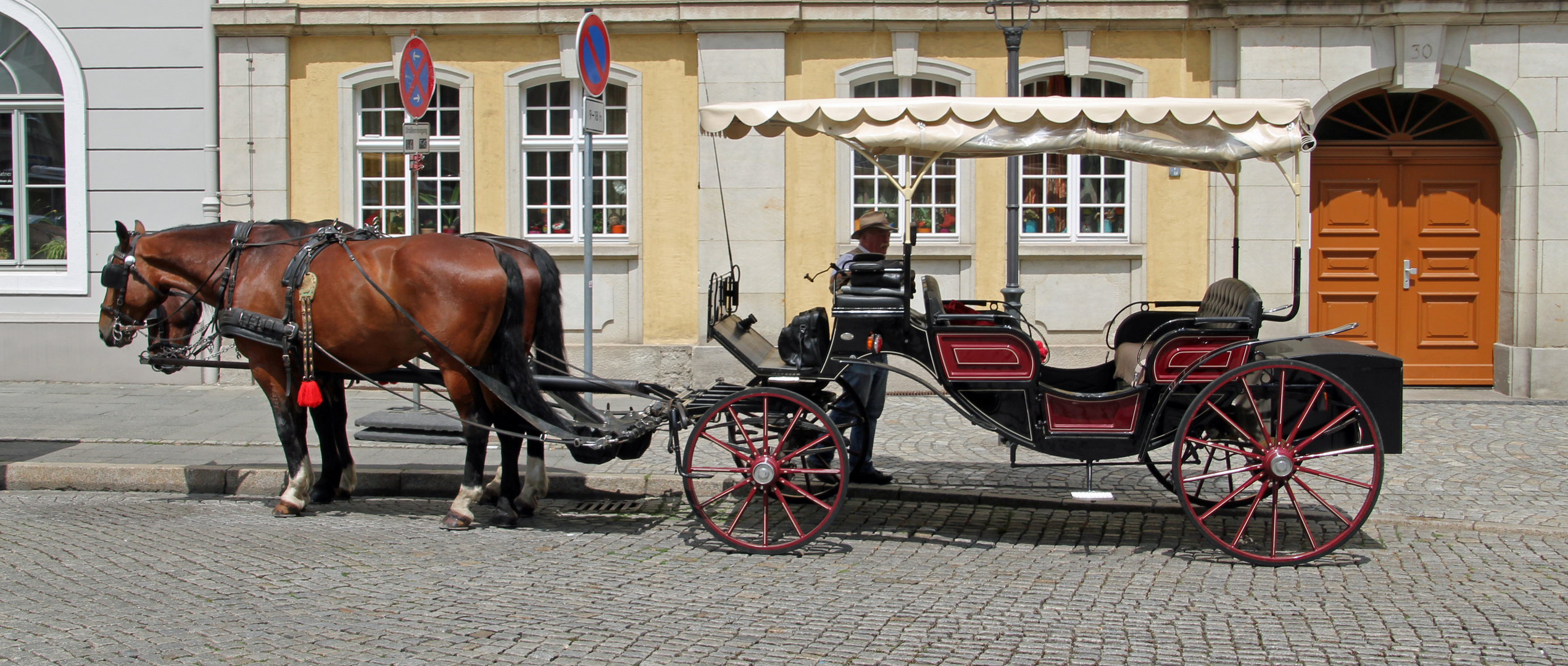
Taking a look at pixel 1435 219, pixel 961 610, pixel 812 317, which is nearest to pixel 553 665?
pixel 961 610

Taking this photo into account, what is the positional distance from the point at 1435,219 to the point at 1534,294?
3.52ft

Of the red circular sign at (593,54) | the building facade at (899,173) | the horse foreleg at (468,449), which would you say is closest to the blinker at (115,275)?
the horse foreleg at (468,449)

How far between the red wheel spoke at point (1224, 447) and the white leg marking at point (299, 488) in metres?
4.46

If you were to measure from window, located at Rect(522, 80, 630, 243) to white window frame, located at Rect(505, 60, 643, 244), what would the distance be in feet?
0.04

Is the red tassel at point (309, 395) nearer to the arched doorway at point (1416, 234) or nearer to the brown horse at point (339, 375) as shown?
the brown horse at point (339, 375)

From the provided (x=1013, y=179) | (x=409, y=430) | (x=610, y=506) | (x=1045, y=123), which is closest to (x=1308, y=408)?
(x=1045, y=123)

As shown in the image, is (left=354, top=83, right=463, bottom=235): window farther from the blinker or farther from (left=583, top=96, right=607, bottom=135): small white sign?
the blinker

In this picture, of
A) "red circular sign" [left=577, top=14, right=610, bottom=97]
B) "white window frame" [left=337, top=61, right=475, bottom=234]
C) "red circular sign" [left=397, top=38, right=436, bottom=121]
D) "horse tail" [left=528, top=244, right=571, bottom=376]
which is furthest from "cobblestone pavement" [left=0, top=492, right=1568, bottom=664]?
"white window frame" [left=337, top=61, right=475, bottom=234]

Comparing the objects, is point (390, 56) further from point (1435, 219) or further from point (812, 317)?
point (1435, 219)

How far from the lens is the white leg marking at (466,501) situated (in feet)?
20.6

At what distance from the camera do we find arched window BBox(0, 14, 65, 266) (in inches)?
474

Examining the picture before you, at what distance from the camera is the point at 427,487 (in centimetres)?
739

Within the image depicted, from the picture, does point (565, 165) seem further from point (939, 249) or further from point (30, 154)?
point (30, 154)

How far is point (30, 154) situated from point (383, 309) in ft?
26.6
